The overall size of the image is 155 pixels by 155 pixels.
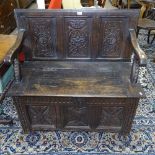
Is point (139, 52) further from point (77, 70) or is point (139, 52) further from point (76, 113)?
point (76, 113)

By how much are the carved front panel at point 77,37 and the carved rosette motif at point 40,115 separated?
0.55 meters

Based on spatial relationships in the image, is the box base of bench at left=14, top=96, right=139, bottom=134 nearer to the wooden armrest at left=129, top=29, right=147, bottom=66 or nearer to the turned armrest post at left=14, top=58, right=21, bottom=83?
the turned armrest post at left=14, top=58, right=21, bottom=83

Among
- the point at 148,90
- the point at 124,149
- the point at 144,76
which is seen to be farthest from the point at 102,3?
the point at 124,149

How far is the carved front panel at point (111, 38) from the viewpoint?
1.70 m

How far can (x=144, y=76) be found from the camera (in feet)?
8.45

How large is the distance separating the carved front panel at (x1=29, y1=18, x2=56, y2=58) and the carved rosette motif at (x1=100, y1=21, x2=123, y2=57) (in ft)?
1.42

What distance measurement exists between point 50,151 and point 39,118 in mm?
281

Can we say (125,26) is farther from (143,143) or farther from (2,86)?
(2,86)

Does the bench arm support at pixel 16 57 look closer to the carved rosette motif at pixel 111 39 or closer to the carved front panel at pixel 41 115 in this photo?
the carved front panel at pixel 41 115

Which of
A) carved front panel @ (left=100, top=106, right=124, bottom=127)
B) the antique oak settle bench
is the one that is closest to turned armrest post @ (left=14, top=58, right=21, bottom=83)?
the antique oak settle bench

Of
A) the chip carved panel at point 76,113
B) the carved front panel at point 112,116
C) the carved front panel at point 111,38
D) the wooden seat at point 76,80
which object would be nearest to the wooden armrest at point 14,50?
the wooden seat at point 76,80

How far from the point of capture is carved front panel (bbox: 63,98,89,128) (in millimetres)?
1522

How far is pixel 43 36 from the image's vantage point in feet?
5.77

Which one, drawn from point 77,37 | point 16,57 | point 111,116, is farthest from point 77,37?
point 111,116
